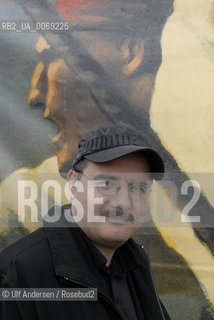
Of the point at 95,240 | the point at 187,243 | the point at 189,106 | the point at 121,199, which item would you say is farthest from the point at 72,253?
the point at 189,106

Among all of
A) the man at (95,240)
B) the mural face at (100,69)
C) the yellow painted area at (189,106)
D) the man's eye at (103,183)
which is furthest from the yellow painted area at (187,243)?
the man's eye at (103,183)

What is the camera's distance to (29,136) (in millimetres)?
1676

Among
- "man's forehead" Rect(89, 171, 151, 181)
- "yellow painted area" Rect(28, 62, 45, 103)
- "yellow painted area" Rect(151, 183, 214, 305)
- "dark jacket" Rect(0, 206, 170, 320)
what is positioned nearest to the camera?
"dark jacket" Rect(0, 206, 170, 320)

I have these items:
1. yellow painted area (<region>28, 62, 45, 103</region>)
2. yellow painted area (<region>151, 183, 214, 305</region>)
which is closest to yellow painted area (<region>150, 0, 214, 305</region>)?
yellow painted area (<region>151, 183, 214, 305</region>)

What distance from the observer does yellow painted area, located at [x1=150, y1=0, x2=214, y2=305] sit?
61.3 inches

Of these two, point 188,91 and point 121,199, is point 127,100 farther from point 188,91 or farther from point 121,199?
point 121,199

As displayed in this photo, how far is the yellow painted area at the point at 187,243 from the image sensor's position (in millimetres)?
1552

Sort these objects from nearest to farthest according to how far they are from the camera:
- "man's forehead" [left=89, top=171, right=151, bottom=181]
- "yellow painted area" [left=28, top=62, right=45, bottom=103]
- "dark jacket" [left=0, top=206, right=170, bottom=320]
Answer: "dark jacket" [left=0, top=206, right=170, bottom=320] < "man's forehead" [left=89, top=171, right=151, bottom=181] < "yellow painted area" [left=28, top=62, right=45, bottom=103]

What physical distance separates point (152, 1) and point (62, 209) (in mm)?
989

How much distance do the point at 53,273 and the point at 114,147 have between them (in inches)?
12.8

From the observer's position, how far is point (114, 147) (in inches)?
37.9

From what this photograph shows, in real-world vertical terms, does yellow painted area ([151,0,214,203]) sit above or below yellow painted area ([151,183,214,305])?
above

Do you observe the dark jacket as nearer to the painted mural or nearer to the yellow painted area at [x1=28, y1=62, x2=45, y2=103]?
the painted mural

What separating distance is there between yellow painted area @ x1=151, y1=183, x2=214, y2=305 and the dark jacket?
65cm
